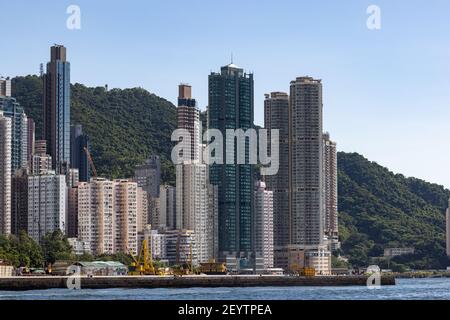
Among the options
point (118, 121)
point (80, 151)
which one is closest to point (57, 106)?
point (80, 151)

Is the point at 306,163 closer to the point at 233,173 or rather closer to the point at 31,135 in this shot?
the point at 233,173

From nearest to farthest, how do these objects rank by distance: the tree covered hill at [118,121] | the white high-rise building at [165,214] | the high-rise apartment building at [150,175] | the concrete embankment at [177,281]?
the concrete embankment at [177,281] → the tree covered hill at [118,121] → the high-rise apartment building at [150,175] → the white high-rise building at [165,214]

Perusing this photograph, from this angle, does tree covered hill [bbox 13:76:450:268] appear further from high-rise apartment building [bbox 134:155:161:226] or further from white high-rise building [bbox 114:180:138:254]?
white high-rise building [bbox 114:180:138:254]

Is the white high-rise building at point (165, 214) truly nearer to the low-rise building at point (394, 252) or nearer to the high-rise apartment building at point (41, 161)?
the high-rise apartment building at point (41, 161)

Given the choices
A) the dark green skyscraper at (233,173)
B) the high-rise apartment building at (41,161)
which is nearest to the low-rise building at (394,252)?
the dark green skyscraper at (233,173)

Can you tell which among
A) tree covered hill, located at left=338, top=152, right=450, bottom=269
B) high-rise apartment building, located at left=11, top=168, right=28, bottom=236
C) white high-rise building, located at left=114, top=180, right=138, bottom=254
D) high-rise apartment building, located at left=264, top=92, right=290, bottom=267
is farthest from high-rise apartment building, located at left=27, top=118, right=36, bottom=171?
tree covered hill, located at left=338, top=152, right=450, bottom=269
